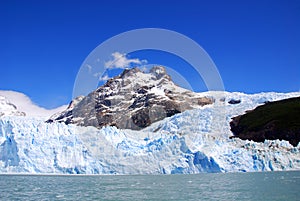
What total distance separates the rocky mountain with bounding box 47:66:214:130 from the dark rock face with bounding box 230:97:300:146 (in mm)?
38048

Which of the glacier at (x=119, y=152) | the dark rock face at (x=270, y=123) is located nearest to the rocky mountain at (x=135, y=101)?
the dark rock face at (x=270, y=123)

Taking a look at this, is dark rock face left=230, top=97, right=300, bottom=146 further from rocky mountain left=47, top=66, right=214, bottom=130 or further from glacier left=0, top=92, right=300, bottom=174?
rocky mountain left=47, top=66, right=214, bottom=130

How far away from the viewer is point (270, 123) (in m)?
77.6

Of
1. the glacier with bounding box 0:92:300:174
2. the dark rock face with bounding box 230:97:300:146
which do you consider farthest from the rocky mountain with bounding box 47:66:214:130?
the glacier with bounding box 0:92:300:174

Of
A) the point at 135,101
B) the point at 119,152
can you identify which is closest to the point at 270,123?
the point at 119,152

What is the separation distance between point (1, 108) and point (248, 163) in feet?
556

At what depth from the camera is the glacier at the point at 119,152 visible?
107 ft

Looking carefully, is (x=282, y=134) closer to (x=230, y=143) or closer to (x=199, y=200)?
(x=230, y=143)

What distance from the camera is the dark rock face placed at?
7194 cm

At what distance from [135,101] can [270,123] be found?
78.5 metres

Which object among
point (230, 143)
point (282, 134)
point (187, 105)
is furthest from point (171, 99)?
point (230, 143)

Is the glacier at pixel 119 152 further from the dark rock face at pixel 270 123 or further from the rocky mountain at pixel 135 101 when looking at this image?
the rocky mountain at pixel 135 101

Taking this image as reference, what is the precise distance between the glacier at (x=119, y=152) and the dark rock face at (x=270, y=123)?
31.5 metres

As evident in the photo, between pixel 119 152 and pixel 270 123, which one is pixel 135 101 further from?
pixel 119 152
